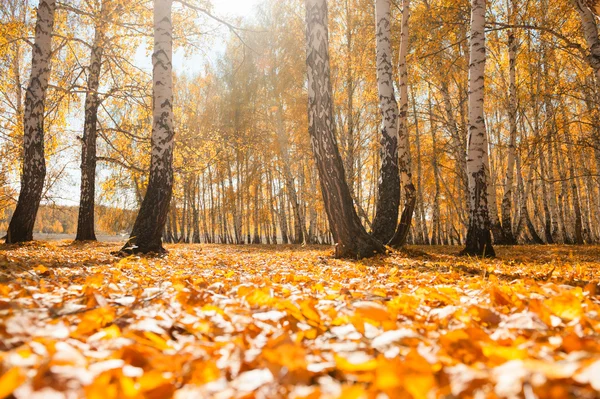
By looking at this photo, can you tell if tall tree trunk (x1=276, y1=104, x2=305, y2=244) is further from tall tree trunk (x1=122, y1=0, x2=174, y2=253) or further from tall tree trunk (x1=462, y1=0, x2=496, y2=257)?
tall tree trunk (x1=462, y1=0, x2=496, y2=257)

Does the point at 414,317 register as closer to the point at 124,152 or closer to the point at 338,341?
the point at 338,341

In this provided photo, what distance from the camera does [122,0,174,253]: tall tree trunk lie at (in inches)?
229

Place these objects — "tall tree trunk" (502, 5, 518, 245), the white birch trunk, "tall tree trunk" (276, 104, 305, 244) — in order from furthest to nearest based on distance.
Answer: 1. "tall tree trunk" (276, 104, 305, 244)
2. "tall tree trunk" (502, 5, 518, 245)
3. the white birch trunk

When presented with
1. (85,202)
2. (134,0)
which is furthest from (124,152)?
(134,0)

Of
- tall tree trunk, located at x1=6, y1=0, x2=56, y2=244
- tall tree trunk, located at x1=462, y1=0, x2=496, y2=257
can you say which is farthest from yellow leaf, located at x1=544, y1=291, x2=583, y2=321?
tall tree trunk, located at x1=6, y1=0, x2=56, y2=244

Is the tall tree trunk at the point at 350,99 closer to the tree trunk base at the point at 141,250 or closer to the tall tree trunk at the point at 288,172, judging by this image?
the tall tree trunk at the point at 288,172

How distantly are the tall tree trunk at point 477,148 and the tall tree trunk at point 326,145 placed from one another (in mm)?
1820

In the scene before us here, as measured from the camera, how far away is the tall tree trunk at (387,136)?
6.41 m

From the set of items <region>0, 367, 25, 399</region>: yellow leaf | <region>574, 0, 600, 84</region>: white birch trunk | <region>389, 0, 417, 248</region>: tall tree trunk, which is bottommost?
<region>0, 367, 25, 399</region>: yellow leaf

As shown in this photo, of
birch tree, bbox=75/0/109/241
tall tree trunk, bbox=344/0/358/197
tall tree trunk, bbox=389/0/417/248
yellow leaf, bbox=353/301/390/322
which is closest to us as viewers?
yellow leaf, bbox=353/301/390/322

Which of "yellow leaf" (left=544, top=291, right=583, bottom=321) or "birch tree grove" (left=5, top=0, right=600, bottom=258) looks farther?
"birch tree grove" (left=5, top=0, right=600, bottom=258)

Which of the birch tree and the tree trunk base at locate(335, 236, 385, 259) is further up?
the birch tree

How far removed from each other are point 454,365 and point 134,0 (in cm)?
1056

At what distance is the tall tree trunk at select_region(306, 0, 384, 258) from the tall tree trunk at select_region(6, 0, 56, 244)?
5.72 m
